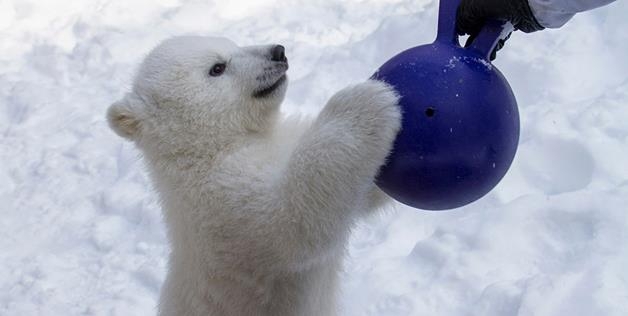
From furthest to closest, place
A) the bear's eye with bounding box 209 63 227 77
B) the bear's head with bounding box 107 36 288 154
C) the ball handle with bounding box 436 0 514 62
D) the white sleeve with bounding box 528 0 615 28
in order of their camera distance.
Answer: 1. the bear's eye with bounding box 209 63 227 77
2. the bear's head with bounding box 107 36 288 154
3. the ball handle with bounding box 436 0 514 62
4. the white sleeve with bounding box 528 0 615 28

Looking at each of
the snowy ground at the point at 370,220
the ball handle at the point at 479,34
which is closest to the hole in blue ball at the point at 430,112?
the ball handle at the point at 479,34

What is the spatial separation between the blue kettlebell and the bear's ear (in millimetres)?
978

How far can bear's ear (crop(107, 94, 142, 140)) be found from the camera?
3.21 metres

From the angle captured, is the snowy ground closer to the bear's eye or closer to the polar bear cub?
the polar bear cub

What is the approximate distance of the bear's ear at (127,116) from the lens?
3209 millimetres

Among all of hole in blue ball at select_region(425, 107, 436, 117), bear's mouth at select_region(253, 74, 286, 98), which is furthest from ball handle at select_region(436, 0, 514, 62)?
bear's mouth at select_region(253, 74, 286, 98)

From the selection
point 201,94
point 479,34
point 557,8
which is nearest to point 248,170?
point 201,94

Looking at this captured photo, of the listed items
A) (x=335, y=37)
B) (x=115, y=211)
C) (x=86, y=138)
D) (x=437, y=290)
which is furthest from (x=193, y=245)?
(x=335, y=37)

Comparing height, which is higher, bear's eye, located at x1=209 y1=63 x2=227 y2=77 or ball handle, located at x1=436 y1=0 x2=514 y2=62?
ball handle, located at x1=436 y1=0 x2=514 y2=62

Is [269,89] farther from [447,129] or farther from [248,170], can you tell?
[447,129]

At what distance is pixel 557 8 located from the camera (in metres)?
2.80

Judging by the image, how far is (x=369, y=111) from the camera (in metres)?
2.58

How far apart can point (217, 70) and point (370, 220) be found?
83cm

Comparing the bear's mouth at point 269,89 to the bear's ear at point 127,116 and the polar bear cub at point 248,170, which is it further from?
the bear's ear at point 127,116
